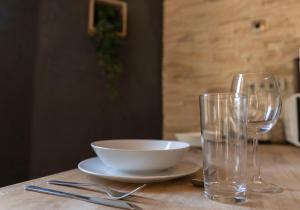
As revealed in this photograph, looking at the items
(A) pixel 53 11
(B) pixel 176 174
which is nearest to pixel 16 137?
(A) pixel 53 11

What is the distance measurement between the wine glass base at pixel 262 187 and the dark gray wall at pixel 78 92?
A: 1412 millimetres

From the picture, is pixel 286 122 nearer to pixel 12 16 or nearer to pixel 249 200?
pixel 249 200

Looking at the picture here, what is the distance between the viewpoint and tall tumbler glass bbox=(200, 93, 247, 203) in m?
0.50

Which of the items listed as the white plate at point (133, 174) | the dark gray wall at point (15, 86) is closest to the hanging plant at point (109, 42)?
the dark gray wall at point (15, 86)

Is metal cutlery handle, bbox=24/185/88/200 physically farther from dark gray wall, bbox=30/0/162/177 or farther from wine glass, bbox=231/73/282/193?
dark gray wall, bbox=30/0/162/177

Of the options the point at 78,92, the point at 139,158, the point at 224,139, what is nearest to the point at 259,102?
the point at 224,139

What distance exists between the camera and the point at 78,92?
6.08 ft

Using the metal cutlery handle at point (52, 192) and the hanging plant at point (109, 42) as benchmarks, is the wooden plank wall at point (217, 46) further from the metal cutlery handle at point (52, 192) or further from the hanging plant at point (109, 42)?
the metal cutlery handle at point (52, 192)

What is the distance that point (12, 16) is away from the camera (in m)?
1.64

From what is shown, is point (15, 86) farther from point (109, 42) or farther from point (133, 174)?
point (133, 174)

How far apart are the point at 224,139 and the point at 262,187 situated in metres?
0.16

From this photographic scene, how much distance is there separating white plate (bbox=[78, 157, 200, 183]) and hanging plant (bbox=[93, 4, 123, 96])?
4.32 feet

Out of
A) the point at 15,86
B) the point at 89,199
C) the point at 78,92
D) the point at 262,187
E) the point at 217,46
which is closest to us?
the point at 89,199

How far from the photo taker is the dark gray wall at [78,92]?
1.71 metres
